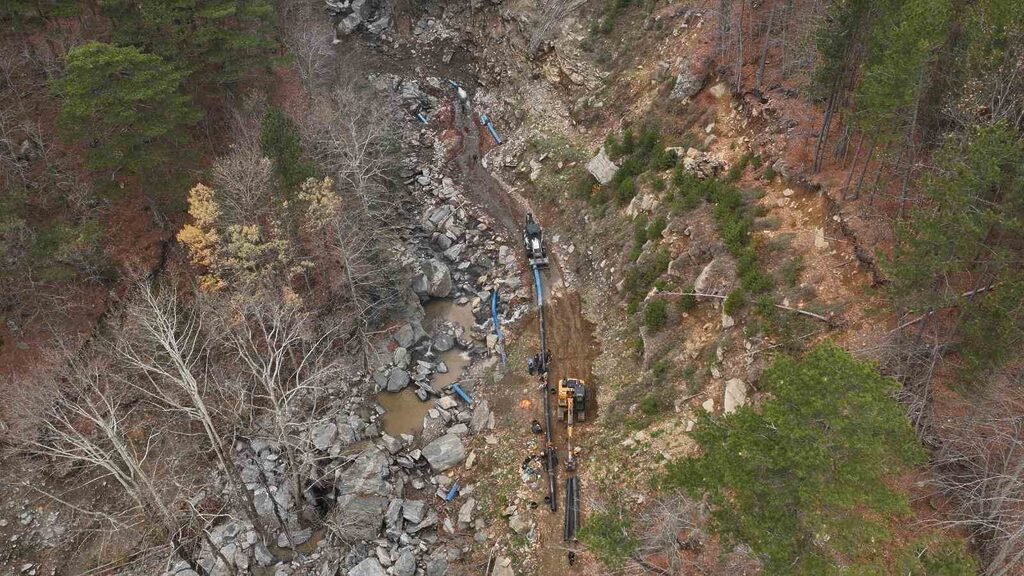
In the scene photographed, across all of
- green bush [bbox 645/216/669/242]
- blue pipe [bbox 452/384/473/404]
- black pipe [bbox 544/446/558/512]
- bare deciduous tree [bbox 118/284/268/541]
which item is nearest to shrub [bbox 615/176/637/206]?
green bush [bbox 645/216/669/242]

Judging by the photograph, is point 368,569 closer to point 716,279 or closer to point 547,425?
point 547,425

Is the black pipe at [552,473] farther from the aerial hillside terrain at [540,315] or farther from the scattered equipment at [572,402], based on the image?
the scattered equipment at [572,402]

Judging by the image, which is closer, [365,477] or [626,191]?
[365,477]

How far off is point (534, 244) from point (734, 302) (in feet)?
50.0

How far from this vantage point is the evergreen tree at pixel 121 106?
79.0 feet

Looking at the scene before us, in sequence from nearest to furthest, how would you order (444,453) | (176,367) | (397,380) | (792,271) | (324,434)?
(176,367), (792,271), (444,453), (324,434), (397,380)

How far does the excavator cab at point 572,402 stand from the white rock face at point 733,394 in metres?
6.99

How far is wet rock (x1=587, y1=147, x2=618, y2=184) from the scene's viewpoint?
3647 cm

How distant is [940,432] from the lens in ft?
53.5

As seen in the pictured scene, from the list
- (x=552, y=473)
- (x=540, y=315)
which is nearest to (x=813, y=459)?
(x=552, y=473)

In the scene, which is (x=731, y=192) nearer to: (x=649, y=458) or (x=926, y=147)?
(x=926, y=147)

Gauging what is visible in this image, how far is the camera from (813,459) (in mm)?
10930

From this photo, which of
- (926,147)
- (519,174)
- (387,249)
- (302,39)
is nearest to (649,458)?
(926,147)

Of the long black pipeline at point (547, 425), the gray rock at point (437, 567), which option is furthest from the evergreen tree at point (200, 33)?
the gray rock at point (437, 567)
